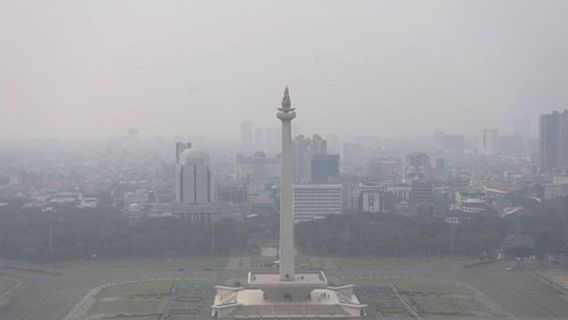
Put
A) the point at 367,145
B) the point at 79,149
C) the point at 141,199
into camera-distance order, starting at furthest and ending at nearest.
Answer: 1. the point at 367,145
2. the point at 79,149
3. the point at 141,199

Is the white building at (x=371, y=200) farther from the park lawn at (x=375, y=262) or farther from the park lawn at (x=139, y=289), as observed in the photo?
the park lawn at (x=139, y=289)

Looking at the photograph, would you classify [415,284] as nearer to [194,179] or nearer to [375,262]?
[375,262]

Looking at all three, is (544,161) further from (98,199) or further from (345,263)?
(98,199)

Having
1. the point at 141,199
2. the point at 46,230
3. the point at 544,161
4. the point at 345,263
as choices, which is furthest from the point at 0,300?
the point at 544,161

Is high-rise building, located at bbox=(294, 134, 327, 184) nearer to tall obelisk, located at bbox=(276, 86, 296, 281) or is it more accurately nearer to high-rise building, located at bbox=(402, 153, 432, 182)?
high-rise building, located at bbox=(402, 153, 432, 182)

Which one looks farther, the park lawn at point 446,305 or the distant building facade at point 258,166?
the distant building facade at point 258,166

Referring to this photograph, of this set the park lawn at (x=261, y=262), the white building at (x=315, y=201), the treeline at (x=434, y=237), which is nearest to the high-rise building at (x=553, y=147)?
the treeline at (x=434, y=237)
